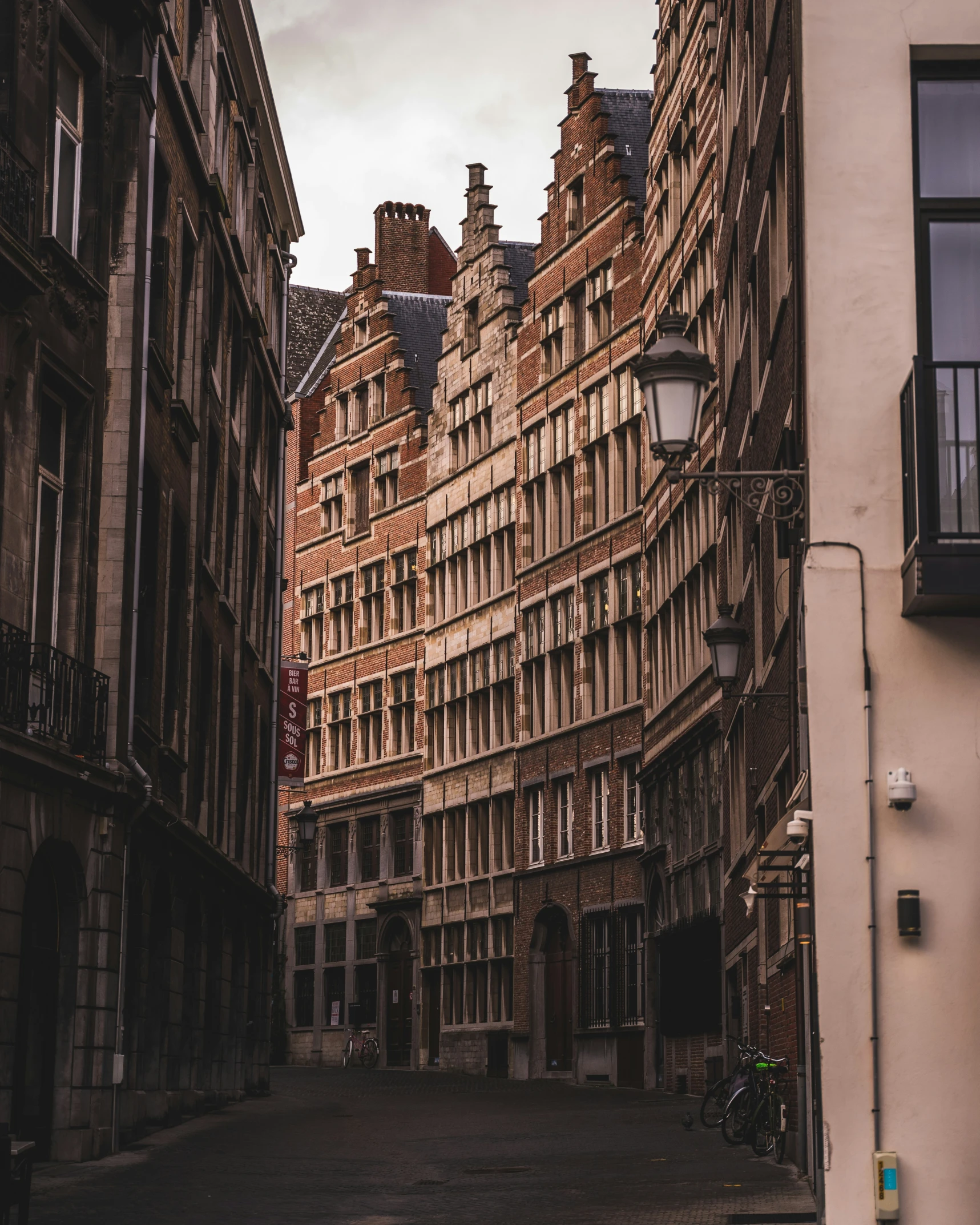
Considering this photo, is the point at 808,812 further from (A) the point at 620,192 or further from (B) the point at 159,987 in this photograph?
(A) the point at 620,192

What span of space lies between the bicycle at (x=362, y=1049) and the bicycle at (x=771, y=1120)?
29.5m

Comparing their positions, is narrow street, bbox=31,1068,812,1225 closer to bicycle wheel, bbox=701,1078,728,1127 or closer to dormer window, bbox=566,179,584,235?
bicycle wheel, bbox=701,1078,728,1127

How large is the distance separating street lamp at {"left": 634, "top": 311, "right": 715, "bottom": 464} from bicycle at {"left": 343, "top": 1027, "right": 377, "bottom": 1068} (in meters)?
38.7

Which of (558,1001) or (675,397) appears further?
(558,1001)

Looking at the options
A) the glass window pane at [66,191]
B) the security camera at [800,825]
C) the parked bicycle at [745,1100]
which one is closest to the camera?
the security camera at [800,825]

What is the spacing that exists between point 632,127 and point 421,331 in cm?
1392

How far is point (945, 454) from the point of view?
34.4 feet

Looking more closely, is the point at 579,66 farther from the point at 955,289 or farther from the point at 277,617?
the point at 955,289

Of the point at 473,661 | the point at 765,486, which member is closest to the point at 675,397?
the point at 765,486

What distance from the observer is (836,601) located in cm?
1066

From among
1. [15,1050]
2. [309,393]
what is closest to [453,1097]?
[15,1050]

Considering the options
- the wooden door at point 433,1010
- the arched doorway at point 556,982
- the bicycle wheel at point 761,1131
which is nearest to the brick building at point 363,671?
the wooden door at point 433,1010

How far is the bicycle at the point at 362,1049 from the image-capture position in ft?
154

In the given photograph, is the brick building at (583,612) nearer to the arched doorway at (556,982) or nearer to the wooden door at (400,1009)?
the arched doorway at (556,982)
